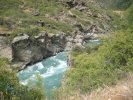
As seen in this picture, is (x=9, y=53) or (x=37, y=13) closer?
(x=9, y=53)

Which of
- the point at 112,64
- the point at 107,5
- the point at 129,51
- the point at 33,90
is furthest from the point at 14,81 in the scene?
the point at 107,5

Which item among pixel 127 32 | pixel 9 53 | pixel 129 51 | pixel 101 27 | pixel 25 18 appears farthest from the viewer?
pixel 101 27

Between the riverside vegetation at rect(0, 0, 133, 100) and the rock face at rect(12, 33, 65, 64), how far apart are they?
1.74m

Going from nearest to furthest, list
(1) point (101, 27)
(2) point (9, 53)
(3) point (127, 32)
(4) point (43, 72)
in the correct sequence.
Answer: (3) point (127, 32) → (4) point (43, 72) → (2) point (9, 53) → (1) point (101, 27)

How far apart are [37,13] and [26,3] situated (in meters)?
5.37

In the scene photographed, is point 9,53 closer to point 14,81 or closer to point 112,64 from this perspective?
point 112,64

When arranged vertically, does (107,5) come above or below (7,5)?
below

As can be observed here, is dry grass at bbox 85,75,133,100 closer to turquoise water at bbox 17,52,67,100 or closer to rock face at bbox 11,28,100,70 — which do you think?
turquoise water at bbox 17,52,67,100

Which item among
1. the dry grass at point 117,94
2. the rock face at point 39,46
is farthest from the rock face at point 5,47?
the dry grass at point 117,94

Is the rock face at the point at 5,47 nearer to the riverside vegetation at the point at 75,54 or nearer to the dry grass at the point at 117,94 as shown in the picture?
the riverside vegetation at the point at 75,54

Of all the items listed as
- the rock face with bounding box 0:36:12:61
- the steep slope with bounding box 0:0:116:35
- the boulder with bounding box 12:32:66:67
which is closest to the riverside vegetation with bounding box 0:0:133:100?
the steep slope with bounding box 0:0:116:35

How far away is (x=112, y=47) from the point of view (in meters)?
31.5

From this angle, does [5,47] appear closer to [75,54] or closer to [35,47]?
[35,47]

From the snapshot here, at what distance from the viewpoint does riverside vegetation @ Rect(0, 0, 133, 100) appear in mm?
15945
